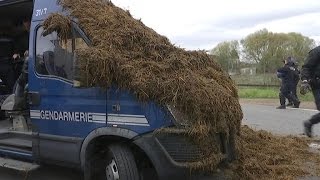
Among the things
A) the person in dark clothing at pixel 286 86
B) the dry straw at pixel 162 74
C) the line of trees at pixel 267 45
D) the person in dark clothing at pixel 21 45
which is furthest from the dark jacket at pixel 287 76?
the line of trees at pixel 267 45

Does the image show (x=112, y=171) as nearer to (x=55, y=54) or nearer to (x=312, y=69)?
(x=55, y=54)

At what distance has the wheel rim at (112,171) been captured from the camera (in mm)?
5598

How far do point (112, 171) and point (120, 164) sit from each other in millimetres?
216

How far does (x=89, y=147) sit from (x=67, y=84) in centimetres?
80

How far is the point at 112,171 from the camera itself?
566 cm

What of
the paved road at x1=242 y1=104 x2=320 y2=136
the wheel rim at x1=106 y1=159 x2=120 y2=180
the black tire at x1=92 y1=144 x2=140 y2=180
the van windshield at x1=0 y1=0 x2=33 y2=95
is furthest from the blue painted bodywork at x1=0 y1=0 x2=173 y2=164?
the paved road at x1=242 y1=104 x2=320 y2=136

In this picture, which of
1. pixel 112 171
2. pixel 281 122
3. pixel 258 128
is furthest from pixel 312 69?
pixel 112 171

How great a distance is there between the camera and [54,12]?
245 inches

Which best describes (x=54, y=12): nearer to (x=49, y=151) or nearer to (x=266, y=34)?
(x=49, y=151)

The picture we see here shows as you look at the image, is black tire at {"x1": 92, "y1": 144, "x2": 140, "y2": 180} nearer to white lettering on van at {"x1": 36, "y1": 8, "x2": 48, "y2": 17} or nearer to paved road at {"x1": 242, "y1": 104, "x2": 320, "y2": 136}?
white lettering on van at {"x1": 36, "y1": 8, "x2": 48, "y2": 17}

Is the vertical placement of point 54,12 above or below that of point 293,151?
above

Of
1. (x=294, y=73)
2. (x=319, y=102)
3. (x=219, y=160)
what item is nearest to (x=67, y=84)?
(x=219, y=160)

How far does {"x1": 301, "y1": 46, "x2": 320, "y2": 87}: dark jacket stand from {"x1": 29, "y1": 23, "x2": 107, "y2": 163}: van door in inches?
177

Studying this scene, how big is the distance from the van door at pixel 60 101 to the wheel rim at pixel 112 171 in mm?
460
